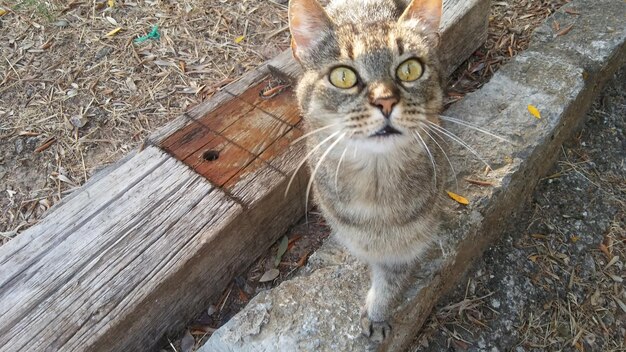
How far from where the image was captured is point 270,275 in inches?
105

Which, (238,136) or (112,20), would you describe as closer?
(238,136)

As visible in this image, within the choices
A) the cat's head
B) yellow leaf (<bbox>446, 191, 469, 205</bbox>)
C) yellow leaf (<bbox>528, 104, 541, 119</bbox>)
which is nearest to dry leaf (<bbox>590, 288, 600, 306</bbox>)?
yellow leaf (<bbox>446, 191, 469, 205</bbox>)

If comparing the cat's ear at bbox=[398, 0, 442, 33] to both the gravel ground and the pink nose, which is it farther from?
the gravel ground

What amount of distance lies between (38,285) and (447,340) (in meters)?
1.78

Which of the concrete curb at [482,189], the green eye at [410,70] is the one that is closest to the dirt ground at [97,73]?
the concrete curb at [482,189]

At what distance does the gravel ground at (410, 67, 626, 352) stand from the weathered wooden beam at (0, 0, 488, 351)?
3.25 ft

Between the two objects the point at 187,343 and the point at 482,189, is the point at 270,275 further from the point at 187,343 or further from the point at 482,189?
the point at 482,189

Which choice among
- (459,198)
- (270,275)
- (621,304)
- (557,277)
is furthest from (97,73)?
(621,304)

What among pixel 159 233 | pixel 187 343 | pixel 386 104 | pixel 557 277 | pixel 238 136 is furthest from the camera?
pixel 238 136

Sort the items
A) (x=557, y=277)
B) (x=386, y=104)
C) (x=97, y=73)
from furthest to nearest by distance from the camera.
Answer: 1. (x=97, y=73)
2. (x=557, y=277)
3. (x=386, y=104)

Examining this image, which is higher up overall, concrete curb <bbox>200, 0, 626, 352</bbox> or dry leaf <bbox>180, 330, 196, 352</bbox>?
concrete curb <bbox>200, 0, 626, 352</bbox>

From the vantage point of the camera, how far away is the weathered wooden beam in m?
2.11

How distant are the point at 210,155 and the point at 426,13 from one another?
4.20 feet

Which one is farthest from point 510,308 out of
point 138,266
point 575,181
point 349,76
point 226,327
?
point 138,266
